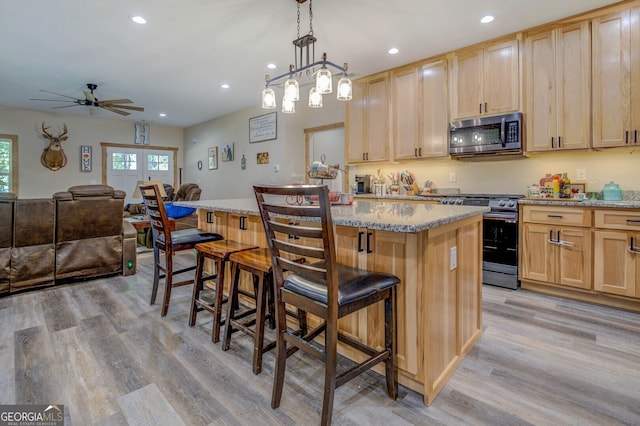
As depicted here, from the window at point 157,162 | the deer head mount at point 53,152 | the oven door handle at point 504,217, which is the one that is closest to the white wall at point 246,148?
the window at point 157,162

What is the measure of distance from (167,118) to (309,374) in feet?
24.7

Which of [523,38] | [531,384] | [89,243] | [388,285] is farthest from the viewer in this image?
[89,243]

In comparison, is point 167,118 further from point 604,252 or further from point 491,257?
point 604,252


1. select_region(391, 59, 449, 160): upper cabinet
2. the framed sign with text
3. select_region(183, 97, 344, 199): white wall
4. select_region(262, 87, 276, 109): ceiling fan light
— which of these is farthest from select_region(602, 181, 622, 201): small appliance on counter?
the framed sign with text

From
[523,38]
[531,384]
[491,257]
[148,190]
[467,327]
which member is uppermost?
[523,38]

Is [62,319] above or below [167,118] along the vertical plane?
below

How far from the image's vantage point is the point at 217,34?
338cm

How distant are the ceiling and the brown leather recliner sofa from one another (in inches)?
64.8

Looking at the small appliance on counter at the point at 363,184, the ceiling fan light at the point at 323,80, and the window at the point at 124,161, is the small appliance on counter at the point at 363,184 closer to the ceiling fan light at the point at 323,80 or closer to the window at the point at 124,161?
the ceiling fan light at the point at 323,80

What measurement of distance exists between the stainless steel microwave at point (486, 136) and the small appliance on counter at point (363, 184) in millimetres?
1368

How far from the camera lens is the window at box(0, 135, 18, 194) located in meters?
6.55

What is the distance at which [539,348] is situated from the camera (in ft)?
6.81

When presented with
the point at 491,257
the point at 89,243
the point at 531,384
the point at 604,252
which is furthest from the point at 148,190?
the point at 604,252

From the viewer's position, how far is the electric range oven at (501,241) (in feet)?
10.5
